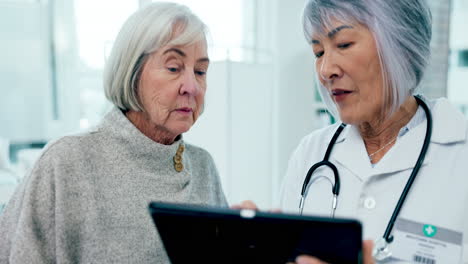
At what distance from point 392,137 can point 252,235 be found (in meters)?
0.68

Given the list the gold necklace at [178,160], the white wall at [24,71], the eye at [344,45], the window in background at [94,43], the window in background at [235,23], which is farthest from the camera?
the window in background at [235,23]

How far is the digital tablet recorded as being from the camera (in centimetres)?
59

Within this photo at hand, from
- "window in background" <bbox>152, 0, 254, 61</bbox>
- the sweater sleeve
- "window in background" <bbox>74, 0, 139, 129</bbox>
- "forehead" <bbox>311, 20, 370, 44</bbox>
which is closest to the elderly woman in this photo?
the sweater sleeve

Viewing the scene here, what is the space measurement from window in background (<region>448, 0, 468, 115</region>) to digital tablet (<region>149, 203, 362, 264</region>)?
449 cm

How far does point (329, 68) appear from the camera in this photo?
1.05 m

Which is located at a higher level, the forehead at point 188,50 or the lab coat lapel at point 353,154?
the forehead at point 188,50

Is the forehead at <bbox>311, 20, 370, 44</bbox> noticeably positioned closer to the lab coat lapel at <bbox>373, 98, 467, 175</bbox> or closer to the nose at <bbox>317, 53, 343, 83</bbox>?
the nose at <bbox>317, 53, 343, 83</bbox>

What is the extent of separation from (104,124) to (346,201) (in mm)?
696

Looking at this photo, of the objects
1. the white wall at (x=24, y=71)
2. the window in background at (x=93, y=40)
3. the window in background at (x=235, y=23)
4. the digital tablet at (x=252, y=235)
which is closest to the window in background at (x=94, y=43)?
the window in background at (x=93, y=40)

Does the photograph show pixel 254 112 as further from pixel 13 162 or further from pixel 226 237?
pixel 226 237

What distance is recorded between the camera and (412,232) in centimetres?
96

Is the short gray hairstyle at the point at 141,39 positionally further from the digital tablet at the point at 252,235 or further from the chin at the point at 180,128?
the digital tablet at the point at 252,235

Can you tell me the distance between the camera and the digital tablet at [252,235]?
23.3 inches

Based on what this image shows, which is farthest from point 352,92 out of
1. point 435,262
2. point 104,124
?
point 104,124
